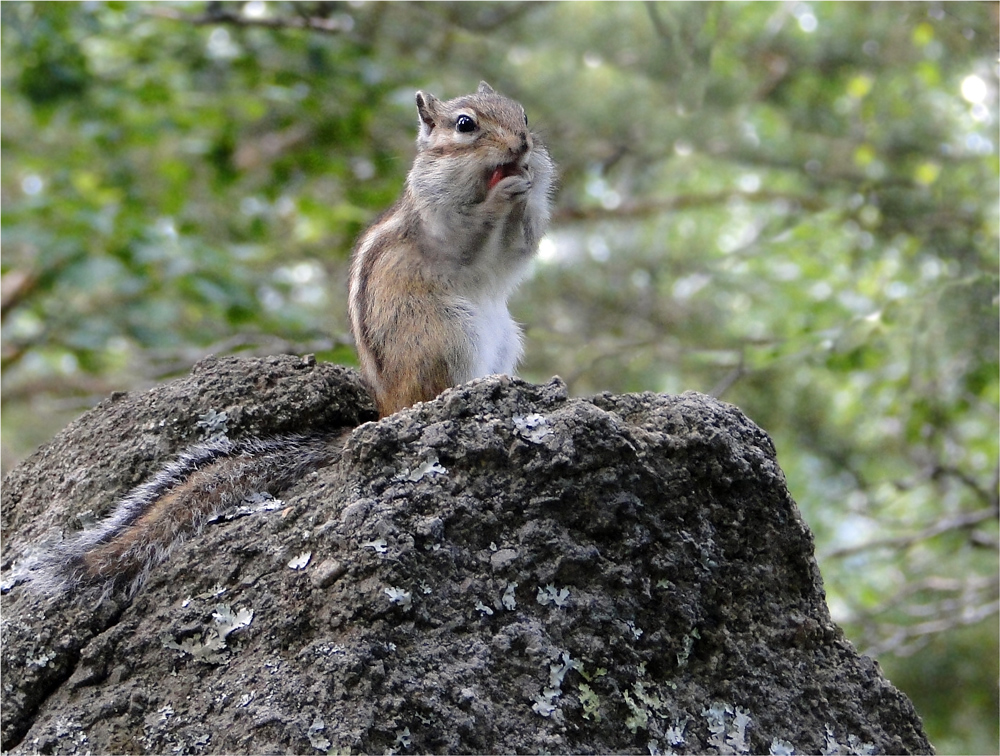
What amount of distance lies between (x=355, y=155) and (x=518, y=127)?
4118 mm

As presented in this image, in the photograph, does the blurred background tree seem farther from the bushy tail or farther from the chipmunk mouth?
the bushy tail

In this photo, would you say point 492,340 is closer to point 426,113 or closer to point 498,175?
point 498,175

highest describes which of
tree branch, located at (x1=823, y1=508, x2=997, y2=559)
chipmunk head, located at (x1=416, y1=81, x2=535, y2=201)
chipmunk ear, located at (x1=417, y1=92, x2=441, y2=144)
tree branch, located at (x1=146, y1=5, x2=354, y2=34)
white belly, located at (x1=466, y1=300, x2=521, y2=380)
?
tree branch, located at (x1=146, y1=5, x2=354, y2=34)

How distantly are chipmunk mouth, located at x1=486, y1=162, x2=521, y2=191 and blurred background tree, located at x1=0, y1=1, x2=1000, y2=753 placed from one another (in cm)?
167

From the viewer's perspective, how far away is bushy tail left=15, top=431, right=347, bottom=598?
2.14 meters

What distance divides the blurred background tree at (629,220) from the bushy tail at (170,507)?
8.42ft

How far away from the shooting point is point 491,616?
1.89 metres

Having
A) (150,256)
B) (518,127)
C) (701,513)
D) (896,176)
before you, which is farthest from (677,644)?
(896,176)

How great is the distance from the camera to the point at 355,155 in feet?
24.0

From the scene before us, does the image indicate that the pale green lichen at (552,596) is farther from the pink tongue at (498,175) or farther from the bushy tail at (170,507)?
the pink tongue at (498,175)

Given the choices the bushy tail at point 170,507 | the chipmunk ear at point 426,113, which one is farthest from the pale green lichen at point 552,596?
the chipmunk ear at point 426,113

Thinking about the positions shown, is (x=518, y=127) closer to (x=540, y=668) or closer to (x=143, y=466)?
(x=143, y=466)

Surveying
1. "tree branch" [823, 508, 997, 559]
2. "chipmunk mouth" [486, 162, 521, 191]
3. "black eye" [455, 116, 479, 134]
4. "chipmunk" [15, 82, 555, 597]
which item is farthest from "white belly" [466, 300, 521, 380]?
"tree branch" [823, 508, 997, 559]

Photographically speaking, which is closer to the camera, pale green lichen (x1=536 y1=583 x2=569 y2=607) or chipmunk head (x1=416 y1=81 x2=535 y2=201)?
pale green lichen (x1=536 y1=583 x2=569 y2=607)
